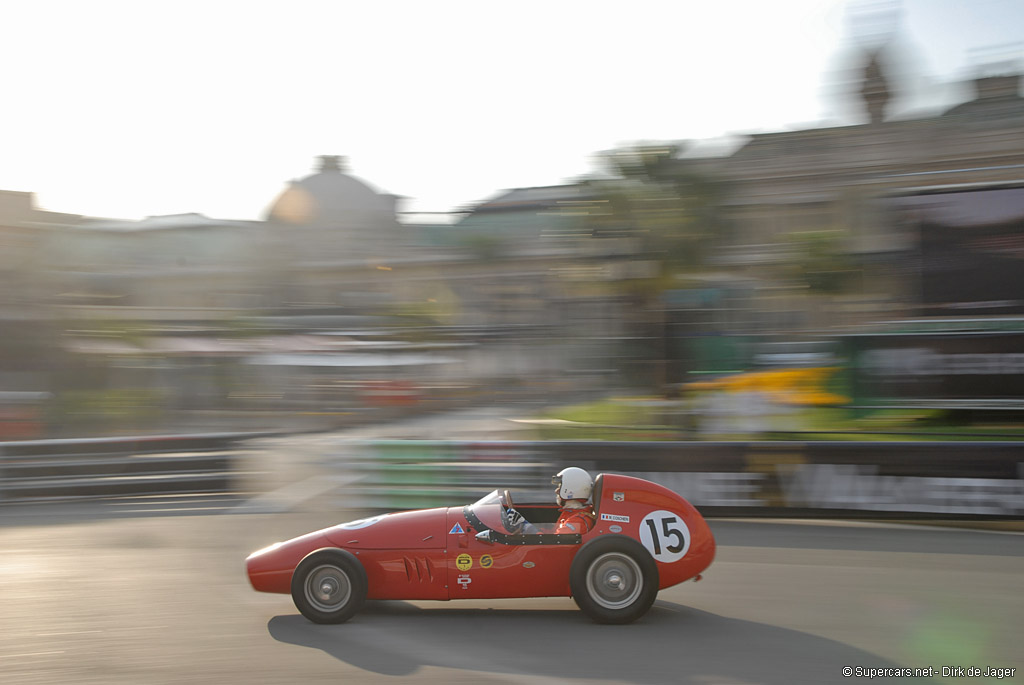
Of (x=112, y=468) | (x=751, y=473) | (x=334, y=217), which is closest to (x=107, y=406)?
(x=112, y=468)

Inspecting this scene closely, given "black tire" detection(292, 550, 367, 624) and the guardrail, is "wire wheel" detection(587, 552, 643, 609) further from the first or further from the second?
the guardrail

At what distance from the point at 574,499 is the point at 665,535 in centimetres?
67

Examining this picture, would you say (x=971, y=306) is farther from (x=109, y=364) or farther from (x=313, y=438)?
(x=109, y=364)

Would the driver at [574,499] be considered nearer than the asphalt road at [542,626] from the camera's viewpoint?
No

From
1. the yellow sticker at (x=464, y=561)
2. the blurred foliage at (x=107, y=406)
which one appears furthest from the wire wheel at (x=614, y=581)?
the blurred foliage at (x=107, y=406)

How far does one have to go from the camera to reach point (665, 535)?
20.1 ft

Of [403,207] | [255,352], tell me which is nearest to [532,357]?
[255,352]

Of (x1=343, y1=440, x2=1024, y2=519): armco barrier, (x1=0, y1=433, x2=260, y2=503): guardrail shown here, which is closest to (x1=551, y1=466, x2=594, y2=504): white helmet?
(x1=343, y1=440, x2=1024, y2=519): armco barrier

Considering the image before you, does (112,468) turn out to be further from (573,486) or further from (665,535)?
(665,535)

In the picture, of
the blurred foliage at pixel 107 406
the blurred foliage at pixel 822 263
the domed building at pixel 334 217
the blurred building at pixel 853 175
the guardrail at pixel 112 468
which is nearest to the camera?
the guardrail at pixel 112 468

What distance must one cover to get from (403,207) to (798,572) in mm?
50561

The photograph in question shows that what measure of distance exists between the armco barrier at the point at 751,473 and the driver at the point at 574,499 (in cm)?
436

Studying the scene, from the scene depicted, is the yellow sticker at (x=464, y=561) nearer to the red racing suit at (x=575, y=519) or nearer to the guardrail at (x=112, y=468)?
the red racing suit at (x=575, y=519)

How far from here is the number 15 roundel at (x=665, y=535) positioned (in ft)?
19.9
